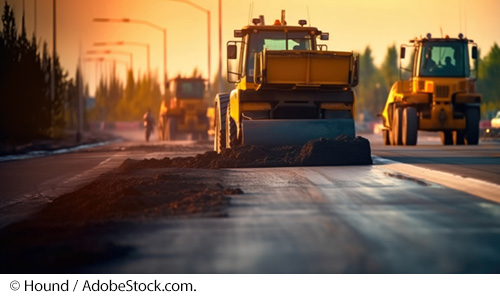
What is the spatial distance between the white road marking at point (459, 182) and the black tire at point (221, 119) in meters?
7.29

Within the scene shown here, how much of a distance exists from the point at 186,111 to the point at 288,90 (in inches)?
1186

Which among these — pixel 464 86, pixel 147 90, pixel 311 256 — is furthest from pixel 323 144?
pixel 147 90

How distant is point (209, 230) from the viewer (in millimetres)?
9055

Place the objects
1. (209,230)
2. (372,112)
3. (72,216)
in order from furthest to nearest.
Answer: (372,112), (72,216), (209,230)

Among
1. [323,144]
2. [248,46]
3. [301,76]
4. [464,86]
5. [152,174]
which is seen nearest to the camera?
[152,174]

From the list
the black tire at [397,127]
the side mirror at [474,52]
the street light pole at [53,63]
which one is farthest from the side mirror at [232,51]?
the street light pole at [53,63]

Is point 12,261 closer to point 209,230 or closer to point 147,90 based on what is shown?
point 209,230

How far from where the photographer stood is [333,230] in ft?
29.3

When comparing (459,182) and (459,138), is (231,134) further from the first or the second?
(459,138)

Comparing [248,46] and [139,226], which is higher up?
[248,46]

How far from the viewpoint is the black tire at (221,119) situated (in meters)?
23.4

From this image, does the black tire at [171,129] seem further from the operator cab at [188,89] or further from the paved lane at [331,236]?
the paved lane at [331,236]

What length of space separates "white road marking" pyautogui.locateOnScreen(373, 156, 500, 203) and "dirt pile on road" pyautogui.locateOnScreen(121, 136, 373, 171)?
77.4 inches

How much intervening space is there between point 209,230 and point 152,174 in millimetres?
8125
